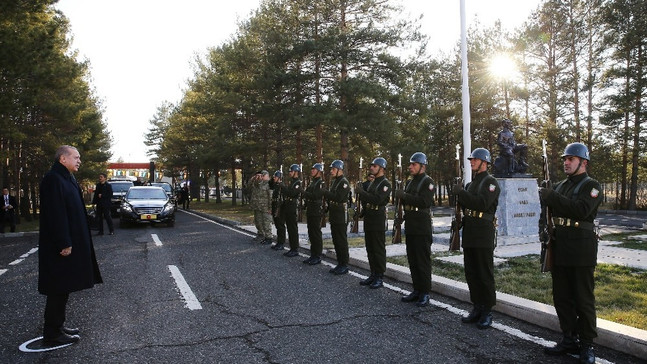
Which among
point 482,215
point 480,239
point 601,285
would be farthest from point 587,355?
point 601,285

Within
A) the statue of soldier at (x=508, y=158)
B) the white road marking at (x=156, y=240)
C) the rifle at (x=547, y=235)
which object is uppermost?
the statue of soldier at (x=508, y=158)

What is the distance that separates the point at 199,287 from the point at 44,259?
9.51 feet

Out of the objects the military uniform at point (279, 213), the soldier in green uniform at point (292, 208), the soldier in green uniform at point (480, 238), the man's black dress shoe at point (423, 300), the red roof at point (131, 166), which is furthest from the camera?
the red roof at point (131, 166)

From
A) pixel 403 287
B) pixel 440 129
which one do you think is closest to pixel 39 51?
pixel 403 287

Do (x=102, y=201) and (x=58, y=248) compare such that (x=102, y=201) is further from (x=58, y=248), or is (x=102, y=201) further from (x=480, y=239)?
(x=480, y=239)

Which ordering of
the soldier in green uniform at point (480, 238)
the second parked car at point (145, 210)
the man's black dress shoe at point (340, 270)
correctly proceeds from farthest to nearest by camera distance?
the second parked car at point (145, 210)
the man's black dress shoe at point (340, 270)
the soldier in green uniform at point (480, 238)

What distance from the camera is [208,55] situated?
41.6 metres

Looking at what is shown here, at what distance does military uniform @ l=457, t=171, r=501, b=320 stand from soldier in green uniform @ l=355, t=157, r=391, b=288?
6.51 feet

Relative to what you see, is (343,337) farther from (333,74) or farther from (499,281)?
(333,74)

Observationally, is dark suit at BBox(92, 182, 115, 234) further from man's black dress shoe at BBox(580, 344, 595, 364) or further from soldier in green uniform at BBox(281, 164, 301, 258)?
man's black dress shoe at BBox(580, 344, 595, 364)

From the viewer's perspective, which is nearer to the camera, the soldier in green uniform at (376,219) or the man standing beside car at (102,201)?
the soldier in green uniform at (376,219)

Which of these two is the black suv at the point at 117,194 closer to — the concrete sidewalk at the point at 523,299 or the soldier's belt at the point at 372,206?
the concrete sidewalk at the point at 523,299

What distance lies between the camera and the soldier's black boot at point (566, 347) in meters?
4.22

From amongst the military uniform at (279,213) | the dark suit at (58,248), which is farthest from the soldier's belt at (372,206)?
the dark suit at (58,248)
